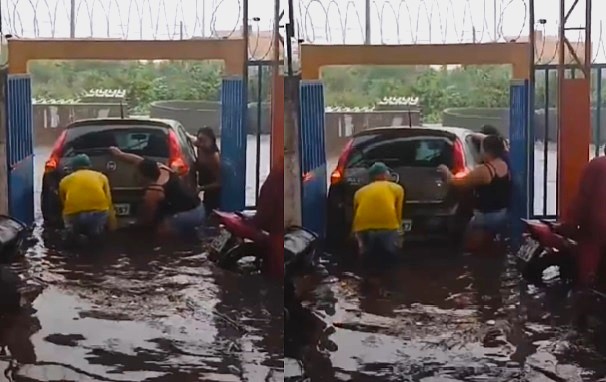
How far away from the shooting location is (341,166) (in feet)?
7.31

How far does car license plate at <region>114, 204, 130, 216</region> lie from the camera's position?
2.30 m

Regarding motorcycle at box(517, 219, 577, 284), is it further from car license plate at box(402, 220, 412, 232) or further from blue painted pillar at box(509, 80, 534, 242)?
car license plate at box(402, 220, 412, 232)

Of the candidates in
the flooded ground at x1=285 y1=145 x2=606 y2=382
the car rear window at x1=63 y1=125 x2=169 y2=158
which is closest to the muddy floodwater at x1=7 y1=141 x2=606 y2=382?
the flooded ground at x1=285 y1=145 x2=606 y2=382

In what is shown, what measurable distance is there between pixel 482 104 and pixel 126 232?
107cm

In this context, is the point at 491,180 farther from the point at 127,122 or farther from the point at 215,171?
the point at 127,122

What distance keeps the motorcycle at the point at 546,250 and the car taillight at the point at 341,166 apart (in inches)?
20.5

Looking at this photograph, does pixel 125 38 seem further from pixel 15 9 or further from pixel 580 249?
pixel 580 249

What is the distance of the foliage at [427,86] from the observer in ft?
7.27

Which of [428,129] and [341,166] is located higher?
[428,129]

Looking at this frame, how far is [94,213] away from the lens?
2.32 metres

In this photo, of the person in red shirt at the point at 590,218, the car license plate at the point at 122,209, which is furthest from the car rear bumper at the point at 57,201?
the person in red shirt at the point at 590,218

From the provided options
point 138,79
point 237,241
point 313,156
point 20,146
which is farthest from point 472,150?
point 20,146

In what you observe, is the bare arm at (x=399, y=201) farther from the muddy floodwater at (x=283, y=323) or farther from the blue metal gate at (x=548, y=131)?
the blue metal gate at (x=548, y=131)

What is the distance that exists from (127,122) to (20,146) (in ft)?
1.03
